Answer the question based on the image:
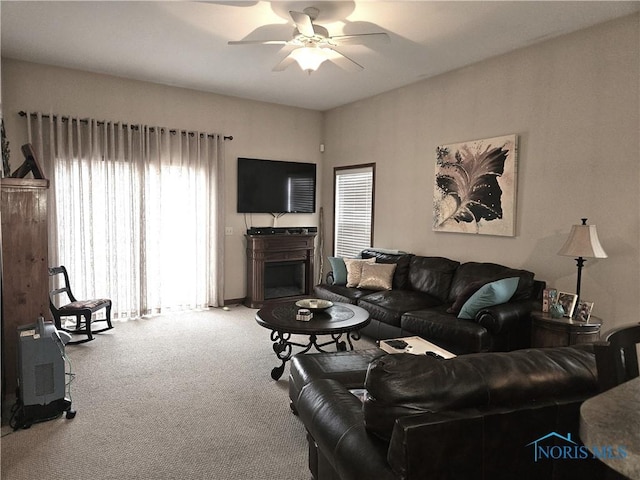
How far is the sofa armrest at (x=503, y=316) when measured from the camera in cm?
350

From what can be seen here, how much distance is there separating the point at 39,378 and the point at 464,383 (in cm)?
290

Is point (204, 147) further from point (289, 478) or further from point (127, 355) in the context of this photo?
point (289, 478)

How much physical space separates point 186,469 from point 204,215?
4123mm

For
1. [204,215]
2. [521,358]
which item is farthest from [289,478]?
[204,215]

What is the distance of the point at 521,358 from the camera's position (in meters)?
1.50

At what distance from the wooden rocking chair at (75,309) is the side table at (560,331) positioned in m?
4.49

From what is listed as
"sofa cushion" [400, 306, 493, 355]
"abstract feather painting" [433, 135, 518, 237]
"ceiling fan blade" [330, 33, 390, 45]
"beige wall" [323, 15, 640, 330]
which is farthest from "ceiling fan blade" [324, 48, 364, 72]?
"sofa cushion" [400, 306, 493, 355]

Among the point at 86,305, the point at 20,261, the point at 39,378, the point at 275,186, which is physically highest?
the point at 275,186

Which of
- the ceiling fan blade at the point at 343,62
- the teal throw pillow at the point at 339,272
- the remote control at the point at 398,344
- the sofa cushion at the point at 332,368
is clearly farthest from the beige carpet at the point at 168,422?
the ceiling fan blade at the point at 343,62

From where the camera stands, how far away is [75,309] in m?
4.50

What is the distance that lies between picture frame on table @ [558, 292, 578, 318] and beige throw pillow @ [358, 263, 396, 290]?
2005mm

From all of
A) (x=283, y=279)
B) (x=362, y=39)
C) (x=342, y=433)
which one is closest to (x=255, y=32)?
(x=362, y=39)

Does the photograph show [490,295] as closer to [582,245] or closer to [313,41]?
[582,245]

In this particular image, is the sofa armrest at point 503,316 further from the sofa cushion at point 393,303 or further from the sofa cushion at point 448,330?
the sofa cushion at point 393,303
